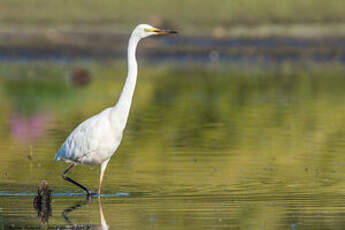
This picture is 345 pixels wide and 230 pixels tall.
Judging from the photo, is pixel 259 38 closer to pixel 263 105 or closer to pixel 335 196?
pixel 263 105

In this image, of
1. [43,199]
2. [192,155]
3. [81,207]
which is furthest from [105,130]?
[192,155]

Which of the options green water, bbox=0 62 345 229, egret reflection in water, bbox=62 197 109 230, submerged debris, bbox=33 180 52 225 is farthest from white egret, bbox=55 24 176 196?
submerged debris, bbox=33 180 52 225

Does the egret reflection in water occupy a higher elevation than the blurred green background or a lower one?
lower

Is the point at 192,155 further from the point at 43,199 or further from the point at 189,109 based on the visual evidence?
the point at 189,109

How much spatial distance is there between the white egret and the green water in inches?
20.0

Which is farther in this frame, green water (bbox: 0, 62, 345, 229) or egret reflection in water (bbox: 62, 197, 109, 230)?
green water (bbox: 0, 62, 345, 229)

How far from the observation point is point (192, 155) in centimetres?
1482

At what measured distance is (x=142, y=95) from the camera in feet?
83.1

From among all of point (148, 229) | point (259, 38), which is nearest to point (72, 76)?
point (259, 38)

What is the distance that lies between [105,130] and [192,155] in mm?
3459

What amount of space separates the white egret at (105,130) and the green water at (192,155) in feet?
1.67

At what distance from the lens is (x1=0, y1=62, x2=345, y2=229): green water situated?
10.3m

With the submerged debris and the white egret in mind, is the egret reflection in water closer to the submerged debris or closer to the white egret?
the submerged debris

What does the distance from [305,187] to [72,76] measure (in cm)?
1899
